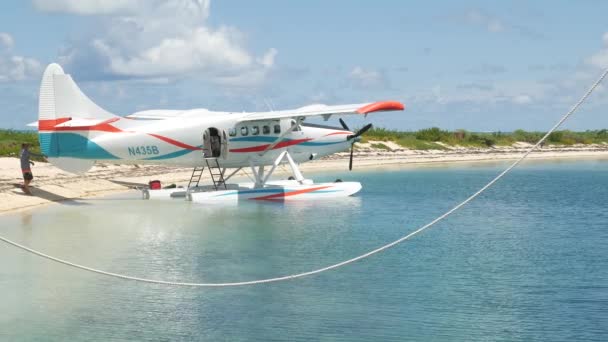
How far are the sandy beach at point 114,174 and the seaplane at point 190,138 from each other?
1.90 meters

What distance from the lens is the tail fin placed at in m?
23.3

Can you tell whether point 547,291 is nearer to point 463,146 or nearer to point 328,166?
point 328,166

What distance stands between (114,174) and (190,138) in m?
10.9

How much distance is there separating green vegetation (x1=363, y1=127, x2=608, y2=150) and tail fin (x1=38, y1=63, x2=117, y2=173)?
4217cm

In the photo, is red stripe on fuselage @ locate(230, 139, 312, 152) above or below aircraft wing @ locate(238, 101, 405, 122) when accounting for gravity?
below

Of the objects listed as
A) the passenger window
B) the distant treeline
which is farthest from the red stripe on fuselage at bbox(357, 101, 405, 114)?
the distant treeline

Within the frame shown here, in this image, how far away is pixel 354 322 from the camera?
11039mm

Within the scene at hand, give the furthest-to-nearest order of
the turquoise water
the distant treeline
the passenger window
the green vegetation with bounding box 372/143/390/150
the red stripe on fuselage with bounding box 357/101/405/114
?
the distant treeline → the green vegetation with bounding box 372/143/390/150 → the passenger window → the red stripe on fuselage with bounding box 357/101/405/114 → the turquoise water

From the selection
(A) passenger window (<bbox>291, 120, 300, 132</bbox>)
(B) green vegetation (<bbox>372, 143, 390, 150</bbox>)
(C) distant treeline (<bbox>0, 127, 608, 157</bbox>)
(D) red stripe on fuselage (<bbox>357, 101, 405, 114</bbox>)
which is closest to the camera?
(D) red stripe on fuselage (<bbox>357, 101, 405, 114</bbox>)

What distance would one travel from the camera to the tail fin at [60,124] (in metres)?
23.3

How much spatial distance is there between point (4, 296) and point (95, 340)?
118 inches

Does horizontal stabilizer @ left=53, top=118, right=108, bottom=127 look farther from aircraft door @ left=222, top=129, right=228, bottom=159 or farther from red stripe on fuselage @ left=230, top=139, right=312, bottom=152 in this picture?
red stripe on fuselage @ left=230, top=139, right=312, bottom=152

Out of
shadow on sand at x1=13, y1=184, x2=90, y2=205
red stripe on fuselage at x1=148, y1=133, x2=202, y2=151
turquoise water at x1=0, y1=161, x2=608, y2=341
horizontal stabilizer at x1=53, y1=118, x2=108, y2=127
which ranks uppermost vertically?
horizontal stabilizer at x1=53, y1=118, x2=108, y2=127

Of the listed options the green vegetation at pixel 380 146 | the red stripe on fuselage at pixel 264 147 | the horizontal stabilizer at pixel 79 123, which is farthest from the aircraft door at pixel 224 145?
the green vegetation at pixel 380 146
